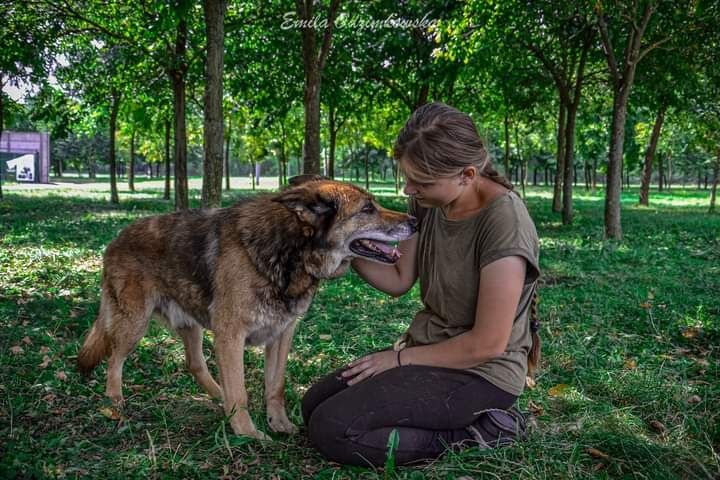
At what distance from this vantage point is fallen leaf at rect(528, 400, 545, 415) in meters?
3.98

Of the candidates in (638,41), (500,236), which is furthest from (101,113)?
(500,236)

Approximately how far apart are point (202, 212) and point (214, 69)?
545 cm

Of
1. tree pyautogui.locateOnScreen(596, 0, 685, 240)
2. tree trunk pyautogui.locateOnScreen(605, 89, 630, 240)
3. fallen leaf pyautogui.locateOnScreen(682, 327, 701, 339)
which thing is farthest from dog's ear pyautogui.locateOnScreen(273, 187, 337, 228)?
tree trunk pyautogui.locateOnScreen(605, 89, 630, 240)

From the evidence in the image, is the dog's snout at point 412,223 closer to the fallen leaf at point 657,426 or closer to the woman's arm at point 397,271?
the woman's arm at point 397,271

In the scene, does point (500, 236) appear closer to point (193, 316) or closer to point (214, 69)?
point (193, 316)

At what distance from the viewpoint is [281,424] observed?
12.6 feet

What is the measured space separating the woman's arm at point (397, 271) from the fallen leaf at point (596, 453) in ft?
4.69

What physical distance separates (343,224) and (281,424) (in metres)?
1.46

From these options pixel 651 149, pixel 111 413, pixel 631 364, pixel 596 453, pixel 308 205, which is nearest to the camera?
pixel 596 453

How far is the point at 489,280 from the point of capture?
113 inches

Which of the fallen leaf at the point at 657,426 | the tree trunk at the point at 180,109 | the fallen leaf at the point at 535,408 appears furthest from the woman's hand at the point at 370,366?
the tree trunk at the point at 180,109

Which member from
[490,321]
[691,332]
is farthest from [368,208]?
[691,332]

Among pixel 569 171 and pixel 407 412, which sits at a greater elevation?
pixel 569 171

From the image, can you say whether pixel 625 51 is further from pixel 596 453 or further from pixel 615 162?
pixel 596 453
